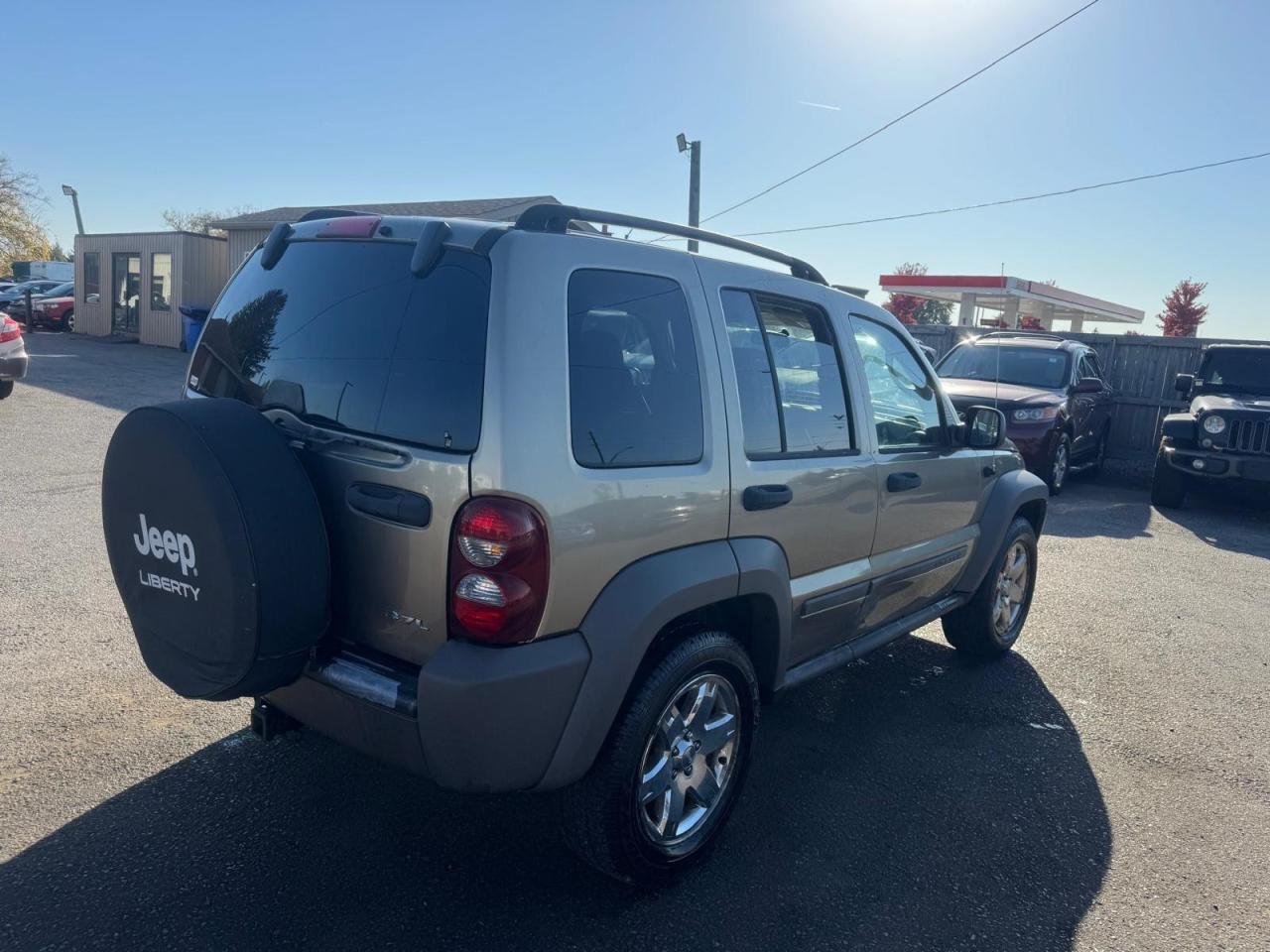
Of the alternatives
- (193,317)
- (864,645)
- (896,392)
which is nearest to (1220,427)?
(896,392)

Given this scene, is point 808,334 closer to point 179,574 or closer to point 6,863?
point 179,574

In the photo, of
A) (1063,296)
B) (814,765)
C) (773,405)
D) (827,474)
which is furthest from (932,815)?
(1063,296)

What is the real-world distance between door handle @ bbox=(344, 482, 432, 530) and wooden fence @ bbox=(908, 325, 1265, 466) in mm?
13198

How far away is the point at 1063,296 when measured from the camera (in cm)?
2698

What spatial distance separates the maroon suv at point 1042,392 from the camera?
33.4 feet

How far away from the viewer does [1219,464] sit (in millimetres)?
9797

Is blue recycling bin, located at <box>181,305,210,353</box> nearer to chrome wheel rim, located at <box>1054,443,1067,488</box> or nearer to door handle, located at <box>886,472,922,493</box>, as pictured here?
chrome wheel rim, located at <box>1054,443,1067,488</box>

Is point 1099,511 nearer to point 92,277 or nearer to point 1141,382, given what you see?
point 1141,382

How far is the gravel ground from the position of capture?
8.77 feet

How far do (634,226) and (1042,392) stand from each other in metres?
9.19

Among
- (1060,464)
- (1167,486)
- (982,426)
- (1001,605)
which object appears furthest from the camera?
(1060,464)

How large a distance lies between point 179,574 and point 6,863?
117 centimetres

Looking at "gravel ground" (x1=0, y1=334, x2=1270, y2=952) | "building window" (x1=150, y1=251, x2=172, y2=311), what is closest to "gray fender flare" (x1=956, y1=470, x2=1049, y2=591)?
"gravel ground" (x1=0, y1=334, x2=1270, y2=952)

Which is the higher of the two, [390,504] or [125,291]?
[125,291]
